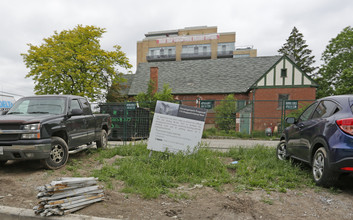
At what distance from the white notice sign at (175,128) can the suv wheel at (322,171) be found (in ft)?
9.37

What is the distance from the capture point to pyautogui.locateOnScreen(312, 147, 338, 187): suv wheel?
179 inches

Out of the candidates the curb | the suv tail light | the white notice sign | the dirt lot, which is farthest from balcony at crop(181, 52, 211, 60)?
the curb

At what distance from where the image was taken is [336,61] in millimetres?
35188

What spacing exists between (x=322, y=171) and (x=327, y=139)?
665mm

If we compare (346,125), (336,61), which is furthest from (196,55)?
(346,125)

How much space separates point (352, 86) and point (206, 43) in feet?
146

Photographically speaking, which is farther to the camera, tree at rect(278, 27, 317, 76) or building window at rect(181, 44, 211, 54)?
building window at rect(181, 44, 211, 54)

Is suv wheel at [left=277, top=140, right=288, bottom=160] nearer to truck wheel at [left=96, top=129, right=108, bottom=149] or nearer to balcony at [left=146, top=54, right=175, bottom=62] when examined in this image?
truck wheel at [left=96, top=129, right=108, bottom=149]

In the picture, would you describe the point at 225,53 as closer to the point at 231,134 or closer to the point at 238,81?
the point at 238,81

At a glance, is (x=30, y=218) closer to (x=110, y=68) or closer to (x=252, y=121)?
(x=252, y=121)

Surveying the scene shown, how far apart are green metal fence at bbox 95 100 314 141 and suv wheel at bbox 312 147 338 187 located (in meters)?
7.44

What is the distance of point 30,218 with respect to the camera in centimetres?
360

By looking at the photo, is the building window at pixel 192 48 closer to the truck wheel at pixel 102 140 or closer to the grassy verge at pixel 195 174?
the truck wheel at pixel 102 140

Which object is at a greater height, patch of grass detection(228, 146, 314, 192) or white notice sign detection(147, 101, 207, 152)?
white notice sign detection(147, 101, 207, 152)
